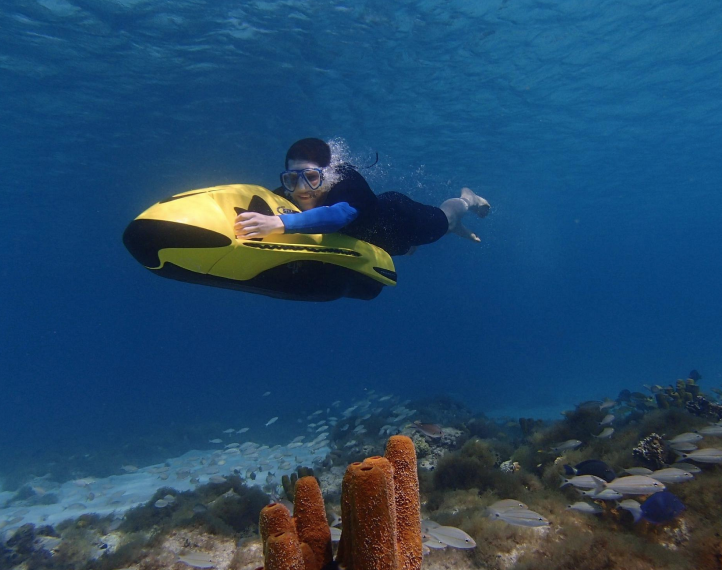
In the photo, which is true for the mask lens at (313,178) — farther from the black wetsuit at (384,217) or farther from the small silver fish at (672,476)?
the small silver fish at (672,476)

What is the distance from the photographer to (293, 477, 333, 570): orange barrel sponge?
2.08 m

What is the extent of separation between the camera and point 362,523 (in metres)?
1.67

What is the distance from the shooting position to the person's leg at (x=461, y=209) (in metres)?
8.12

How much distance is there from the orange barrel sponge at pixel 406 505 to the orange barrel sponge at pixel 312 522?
0.40 meters

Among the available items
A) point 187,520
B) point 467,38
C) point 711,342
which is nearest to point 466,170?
point 467,38

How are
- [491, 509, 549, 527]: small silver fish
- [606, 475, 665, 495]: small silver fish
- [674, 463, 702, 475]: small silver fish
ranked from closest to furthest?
[491, 509, 549, 527]: small silver fish < [606, 475, 665, 495]: small silver fish < [674, 463, 702, 475]: small silver fish

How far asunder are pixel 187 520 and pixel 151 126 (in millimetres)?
20935

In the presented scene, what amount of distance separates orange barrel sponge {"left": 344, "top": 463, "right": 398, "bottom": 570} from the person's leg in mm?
6621

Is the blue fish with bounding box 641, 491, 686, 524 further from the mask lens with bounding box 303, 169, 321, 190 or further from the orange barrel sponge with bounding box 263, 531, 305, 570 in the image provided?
the mask lens with bounding box 303, 169, 321, 190

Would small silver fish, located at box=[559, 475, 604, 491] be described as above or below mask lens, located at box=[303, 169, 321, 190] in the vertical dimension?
below

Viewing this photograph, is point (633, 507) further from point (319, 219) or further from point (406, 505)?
point (319, 219)

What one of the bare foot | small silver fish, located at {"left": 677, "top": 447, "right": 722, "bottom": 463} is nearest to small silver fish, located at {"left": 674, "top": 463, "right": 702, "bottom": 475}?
small silver fish, located at {"left": 677, "top": 447, "right": 722, "bottom": 463}

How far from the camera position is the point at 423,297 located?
133125 mm

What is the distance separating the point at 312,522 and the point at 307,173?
11.5ft
